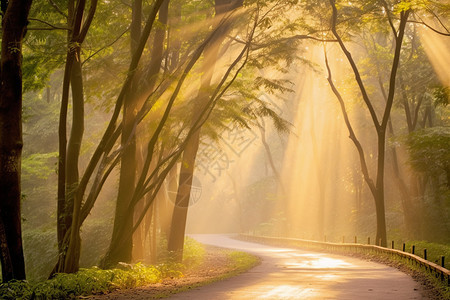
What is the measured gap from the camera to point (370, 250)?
87.1 feet

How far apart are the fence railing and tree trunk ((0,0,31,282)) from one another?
393 inches

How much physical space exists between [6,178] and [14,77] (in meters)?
2.08

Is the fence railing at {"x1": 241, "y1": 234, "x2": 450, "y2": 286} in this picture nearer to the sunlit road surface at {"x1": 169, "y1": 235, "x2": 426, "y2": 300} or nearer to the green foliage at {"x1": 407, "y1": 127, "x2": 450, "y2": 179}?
the sunlit road surface at {"x1": 169, "y1": 235, "x2": 426, "y2": 300}

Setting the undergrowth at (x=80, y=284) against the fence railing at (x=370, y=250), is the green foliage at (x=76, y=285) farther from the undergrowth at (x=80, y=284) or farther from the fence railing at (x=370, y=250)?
the fence railing at (x=370, y=250)

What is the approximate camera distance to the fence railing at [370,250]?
1438 centimetres

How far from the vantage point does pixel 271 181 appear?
3199 inches

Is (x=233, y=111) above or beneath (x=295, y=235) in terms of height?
above

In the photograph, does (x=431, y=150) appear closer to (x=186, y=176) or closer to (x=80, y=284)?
(x=186, y=176)

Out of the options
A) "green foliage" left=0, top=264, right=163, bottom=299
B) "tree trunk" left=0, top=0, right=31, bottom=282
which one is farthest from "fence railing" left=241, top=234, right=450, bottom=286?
"tree trunk" left=0, top=0, right=31, bottom=282

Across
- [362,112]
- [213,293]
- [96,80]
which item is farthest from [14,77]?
[362,112]

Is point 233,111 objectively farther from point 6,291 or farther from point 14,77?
point 6,291

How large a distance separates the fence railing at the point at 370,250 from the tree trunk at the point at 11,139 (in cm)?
998

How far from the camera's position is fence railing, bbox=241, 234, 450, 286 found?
47.2 ft

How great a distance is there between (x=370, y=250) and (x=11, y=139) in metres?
20.1
